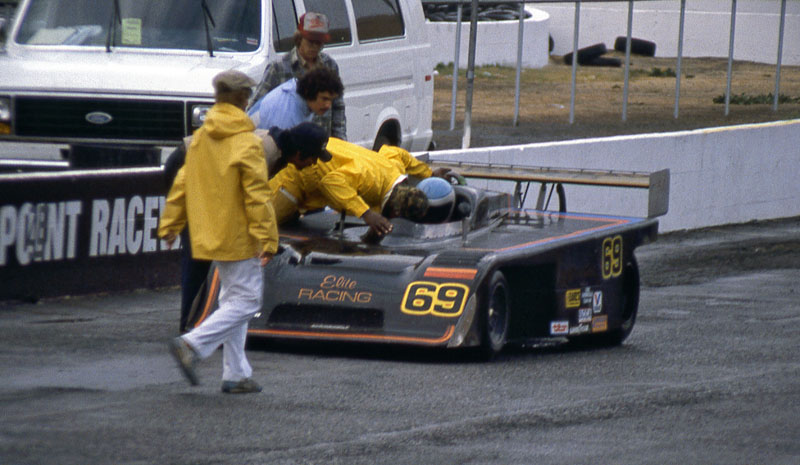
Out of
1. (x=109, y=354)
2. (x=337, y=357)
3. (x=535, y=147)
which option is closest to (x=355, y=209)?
(x=337, y=357)

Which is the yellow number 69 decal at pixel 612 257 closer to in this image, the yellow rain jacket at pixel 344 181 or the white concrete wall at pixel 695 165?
the yellow rain jacket at pixel 344 181

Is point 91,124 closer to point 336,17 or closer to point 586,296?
point 336,17

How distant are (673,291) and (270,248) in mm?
6591

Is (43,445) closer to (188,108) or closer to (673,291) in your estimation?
(188,108)

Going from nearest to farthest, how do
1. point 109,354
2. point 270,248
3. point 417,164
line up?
point 270,248
point 109,354
point 417,164

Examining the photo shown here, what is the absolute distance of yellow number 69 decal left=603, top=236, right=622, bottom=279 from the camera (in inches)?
369

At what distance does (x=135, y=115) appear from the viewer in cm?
1134

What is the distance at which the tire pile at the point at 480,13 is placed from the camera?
121ft

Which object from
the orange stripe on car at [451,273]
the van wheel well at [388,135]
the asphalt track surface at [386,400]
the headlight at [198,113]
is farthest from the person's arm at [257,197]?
the van wheel well at [388,135]

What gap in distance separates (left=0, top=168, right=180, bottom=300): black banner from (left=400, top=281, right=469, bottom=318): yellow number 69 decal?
2991 mm

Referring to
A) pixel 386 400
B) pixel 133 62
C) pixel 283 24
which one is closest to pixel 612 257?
pixel 386 400

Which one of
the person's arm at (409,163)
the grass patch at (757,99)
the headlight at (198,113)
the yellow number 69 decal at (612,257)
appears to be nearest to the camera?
the yellow number 69 decal at (612,257)

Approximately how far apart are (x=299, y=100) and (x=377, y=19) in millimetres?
4988

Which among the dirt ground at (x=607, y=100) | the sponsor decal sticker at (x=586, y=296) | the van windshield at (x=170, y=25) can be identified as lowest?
the dirt ground at (x=607, y=100)
